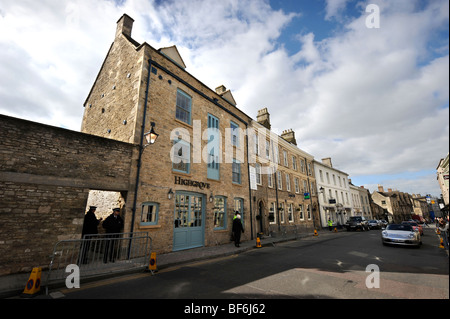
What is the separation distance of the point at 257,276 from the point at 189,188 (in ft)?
20.1

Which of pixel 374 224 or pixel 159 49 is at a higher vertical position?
pixel 159 49

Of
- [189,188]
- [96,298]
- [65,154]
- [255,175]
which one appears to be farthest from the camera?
[255,175]

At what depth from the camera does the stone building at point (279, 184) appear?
1753 cm

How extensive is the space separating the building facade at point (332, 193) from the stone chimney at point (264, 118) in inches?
467

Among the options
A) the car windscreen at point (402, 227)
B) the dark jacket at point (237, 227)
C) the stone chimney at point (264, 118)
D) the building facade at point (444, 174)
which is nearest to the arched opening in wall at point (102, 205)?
the dark jacket at point (237, 227)

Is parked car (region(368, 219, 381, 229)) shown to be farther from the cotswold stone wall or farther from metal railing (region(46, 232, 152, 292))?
the cotswold stone wall

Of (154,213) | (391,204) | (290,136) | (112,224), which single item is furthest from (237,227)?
(391,204)

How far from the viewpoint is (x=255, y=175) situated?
1706cm

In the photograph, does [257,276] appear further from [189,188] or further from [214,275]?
[189,188]

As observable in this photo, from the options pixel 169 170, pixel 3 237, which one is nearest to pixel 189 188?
pixel 169 170

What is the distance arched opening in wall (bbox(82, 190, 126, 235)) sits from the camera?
7601 millimetres

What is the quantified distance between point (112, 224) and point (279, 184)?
53.0 ft

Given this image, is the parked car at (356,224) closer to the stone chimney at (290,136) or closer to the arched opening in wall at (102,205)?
the stone chimney at (290,136)

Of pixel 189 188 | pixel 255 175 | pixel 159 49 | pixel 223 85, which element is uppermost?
pixel 223 85
